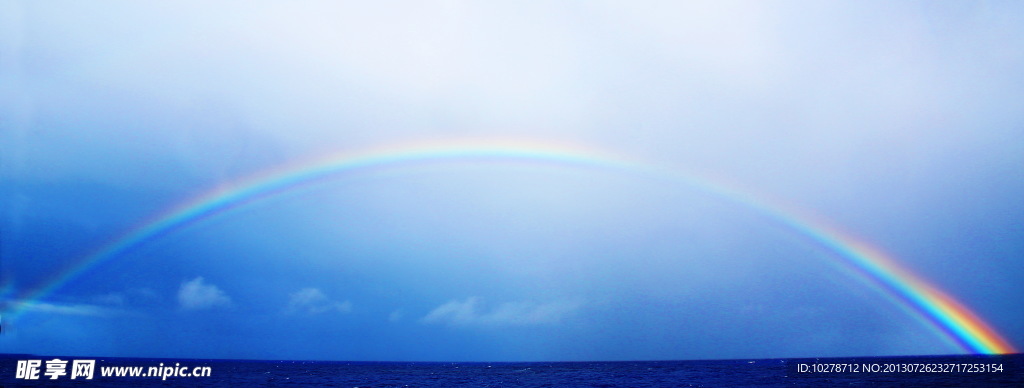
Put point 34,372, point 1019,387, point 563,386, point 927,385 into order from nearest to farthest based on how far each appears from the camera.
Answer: point 1019,387 < point 927,385 < point 34,372 < point 563,386

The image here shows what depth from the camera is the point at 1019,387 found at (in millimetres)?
87188

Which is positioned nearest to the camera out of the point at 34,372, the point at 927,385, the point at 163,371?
the point at 927,385

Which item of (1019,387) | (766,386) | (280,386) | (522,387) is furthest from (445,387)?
(1019,387)

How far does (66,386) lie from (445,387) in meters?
54.8

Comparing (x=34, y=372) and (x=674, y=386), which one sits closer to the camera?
(x=34, y=372)

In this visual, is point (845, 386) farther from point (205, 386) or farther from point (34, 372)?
point (34, 372)

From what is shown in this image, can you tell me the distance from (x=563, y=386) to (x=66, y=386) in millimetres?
70456

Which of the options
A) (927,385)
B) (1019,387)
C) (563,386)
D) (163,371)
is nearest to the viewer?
(1019,387)

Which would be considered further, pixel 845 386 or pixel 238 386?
pixel 238 386

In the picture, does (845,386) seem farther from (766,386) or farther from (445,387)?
(445,387)

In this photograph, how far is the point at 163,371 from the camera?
513 ft

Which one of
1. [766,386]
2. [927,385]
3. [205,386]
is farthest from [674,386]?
[205,386]

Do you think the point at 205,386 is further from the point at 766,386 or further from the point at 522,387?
the point at 766,386

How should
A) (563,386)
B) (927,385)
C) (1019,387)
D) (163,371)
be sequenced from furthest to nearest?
1. (163,371)
2. (563,386)
3. (927,385)
4. (1019,387)
